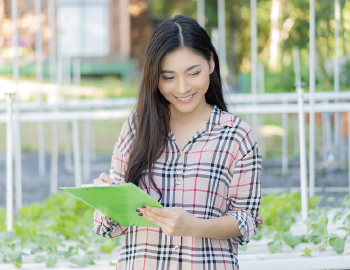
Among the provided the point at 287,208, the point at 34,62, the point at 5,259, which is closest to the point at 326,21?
the point at 287,208

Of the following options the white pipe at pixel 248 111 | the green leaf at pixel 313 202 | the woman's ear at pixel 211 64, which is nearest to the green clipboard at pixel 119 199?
the woman's ear at pixel 211 64

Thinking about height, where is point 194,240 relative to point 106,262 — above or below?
above

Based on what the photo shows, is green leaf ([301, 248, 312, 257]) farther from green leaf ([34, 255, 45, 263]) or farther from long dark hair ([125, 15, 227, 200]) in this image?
green leaf ([34, 255, 45, 263])

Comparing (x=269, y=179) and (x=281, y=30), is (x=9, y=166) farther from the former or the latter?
(x=281, y=30)

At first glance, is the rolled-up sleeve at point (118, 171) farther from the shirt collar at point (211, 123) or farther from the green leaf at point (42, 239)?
the green leaf at point (42, 239)

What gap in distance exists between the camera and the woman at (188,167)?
62.4 inches

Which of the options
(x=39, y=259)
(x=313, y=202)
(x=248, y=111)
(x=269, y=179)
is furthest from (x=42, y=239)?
(x=269, y=179)

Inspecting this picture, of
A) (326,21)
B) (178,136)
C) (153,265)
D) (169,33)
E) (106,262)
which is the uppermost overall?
(326,21)

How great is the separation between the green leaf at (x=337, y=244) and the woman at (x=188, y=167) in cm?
62

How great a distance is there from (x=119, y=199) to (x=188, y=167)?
0.26m

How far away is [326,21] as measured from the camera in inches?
238

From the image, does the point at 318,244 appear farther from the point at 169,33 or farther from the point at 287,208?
the point at 169,33

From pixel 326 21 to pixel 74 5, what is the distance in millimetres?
10383

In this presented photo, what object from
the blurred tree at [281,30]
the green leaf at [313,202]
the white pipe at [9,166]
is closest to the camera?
the white pipe at [9,166]
